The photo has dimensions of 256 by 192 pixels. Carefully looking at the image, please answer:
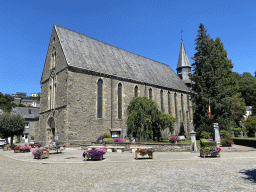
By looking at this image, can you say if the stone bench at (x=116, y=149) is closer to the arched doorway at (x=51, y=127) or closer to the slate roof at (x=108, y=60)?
the arched doorway at (x=51, y=127)

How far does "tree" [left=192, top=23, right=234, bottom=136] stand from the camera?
27.2 m

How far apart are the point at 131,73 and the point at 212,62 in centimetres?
1263

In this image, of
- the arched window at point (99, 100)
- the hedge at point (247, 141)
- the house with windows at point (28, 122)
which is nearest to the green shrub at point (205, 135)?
the hedge at point (247, 141)

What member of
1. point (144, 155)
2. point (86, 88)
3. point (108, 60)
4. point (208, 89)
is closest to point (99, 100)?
point (86, 88)

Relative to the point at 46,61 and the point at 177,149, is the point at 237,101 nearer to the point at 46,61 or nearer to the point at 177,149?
the point at 177,149

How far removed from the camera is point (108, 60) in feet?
101

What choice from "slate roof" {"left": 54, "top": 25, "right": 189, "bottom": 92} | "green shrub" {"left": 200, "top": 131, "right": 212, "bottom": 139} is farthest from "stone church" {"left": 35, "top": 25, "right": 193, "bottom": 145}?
"green shrub" {"left": 200, "top": 131, "right": 212, "bottom": 139}

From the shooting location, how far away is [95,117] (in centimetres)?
2539

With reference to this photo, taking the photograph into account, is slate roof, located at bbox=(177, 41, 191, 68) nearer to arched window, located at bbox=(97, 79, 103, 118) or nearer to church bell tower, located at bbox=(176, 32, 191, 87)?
church bell tower, located at bbox=(176, 32, 191, 87)

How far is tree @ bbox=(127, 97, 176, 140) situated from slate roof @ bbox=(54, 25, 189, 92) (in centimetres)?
651

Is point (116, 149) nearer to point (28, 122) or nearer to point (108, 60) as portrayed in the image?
point (108, 60)

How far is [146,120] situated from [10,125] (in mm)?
22003

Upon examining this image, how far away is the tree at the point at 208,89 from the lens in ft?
89.1

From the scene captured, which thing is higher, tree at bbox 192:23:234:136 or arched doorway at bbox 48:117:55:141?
tree at bbox 192:23:234:136
